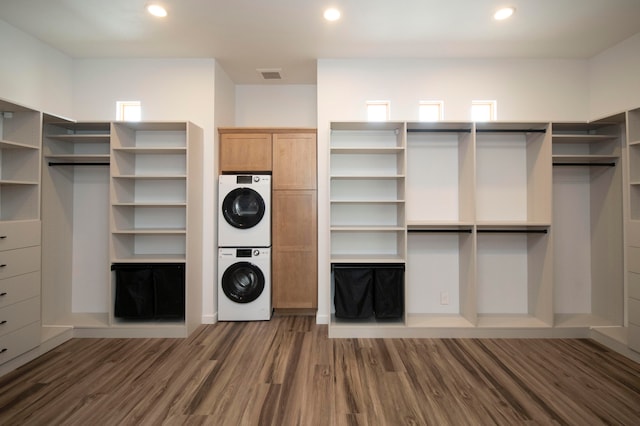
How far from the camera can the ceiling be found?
2.61 meters

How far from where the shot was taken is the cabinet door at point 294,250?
11.9 feet

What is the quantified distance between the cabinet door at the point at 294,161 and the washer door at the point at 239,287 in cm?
101

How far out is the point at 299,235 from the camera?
364 centimetres

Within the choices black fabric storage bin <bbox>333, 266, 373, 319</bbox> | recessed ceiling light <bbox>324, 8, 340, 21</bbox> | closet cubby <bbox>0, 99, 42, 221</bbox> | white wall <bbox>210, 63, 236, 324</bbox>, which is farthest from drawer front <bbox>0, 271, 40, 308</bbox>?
recessed ceiling light <bbox>324, 8, 340, 21</bbox>

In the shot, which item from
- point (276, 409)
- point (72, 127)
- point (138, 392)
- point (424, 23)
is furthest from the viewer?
point (72, 127)

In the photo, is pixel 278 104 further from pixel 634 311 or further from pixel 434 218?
pixel 634 311

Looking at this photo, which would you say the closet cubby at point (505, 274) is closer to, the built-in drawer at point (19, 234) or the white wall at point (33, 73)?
the built-in drawer at point (19, 234)

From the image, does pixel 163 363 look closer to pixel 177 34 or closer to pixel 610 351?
pixel 177 34

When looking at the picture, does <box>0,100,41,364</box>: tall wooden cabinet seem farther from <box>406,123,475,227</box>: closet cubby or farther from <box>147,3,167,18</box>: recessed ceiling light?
<box>406,123,475,227</box>: closet cubby

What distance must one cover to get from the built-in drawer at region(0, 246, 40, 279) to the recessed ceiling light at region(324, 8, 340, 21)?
3.30 meters

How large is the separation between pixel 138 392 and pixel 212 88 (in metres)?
3.08

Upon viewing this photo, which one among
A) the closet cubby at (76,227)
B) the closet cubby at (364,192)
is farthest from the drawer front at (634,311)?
the closet cubby at (76,227)

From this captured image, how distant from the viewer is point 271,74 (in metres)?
3.98

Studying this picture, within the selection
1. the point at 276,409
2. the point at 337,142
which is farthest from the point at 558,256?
the point at 276,409
